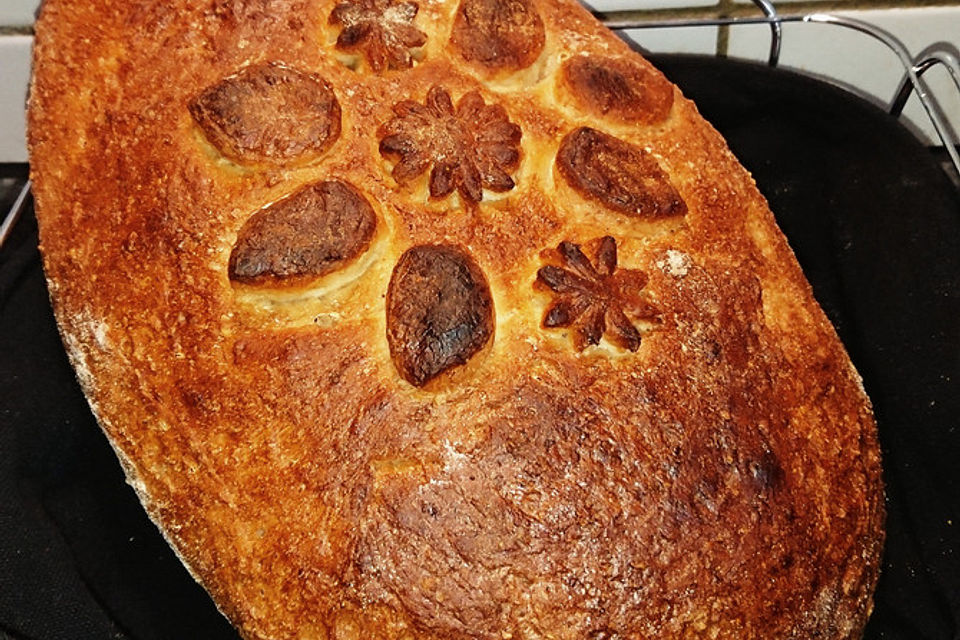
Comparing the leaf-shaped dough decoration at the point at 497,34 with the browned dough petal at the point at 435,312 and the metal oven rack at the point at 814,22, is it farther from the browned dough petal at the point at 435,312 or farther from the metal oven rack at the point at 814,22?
the metal oven rack at the point at 814,22

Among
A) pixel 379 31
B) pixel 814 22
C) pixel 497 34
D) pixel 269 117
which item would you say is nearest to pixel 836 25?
pixel 814 22

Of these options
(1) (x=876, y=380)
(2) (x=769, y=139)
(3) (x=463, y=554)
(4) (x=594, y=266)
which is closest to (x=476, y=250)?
(4) (x=594, y=266)

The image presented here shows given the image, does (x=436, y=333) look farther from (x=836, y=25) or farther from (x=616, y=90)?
(x=836, y=25)

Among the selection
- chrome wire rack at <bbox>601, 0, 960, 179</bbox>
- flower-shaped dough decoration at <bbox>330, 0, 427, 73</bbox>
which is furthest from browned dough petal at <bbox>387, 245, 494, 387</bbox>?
chrome wire rack at <bbox>601, 0, 960, 179</bbox>

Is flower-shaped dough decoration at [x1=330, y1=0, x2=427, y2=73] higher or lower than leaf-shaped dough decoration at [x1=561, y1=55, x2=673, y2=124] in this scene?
higher

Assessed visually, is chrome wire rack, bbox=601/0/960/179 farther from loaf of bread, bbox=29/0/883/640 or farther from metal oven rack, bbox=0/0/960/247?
loaf of bread, bbox=29/0/883/640

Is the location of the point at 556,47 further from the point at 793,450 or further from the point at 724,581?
the point at 724,581

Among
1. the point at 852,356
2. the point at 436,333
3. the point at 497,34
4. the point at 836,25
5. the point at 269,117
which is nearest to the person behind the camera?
the point at 436,333
